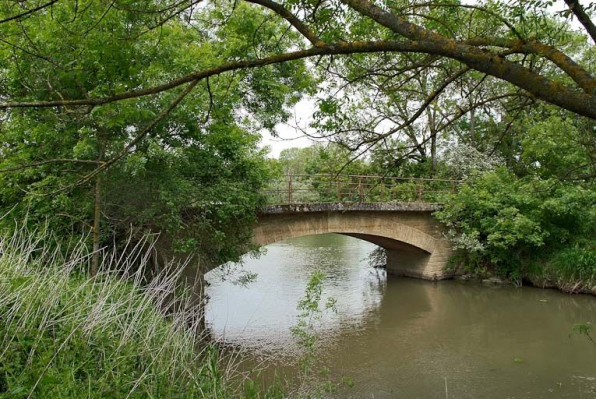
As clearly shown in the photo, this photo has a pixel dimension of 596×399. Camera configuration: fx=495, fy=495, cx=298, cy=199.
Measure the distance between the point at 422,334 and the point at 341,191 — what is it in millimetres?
4176

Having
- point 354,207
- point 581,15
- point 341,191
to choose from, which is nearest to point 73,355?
point 581,15

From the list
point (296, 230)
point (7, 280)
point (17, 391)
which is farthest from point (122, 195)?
point (296, 230)

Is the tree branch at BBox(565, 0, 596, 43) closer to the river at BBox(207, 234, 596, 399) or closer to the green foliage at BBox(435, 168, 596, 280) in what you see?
the river at BBox(207, 234, 596, 399)

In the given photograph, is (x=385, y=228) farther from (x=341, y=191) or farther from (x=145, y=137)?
(x=145, y=137)

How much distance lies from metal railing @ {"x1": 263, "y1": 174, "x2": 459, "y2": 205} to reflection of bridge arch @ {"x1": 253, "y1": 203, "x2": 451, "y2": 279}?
281mm

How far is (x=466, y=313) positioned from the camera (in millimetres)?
10867

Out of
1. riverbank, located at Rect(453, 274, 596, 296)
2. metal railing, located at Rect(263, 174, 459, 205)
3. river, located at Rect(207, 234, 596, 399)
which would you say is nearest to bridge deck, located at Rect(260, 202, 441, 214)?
metal railing, located at Rect(263, 174, 459, 205)

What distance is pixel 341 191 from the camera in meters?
Result: 12.2

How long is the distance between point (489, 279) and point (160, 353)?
1154 centimetres

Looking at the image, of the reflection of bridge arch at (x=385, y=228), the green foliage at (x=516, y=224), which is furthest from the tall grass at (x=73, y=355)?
the green foliage at (x=516, y=224)

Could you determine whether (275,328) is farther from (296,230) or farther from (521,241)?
(521,241)

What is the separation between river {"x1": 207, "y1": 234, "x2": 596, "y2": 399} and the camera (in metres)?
6.83

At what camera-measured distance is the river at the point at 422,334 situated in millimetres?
6828

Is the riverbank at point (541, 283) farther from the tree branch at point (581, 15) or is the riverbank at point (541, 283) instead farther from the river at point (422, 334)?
the tree branch at point (581, 15)
